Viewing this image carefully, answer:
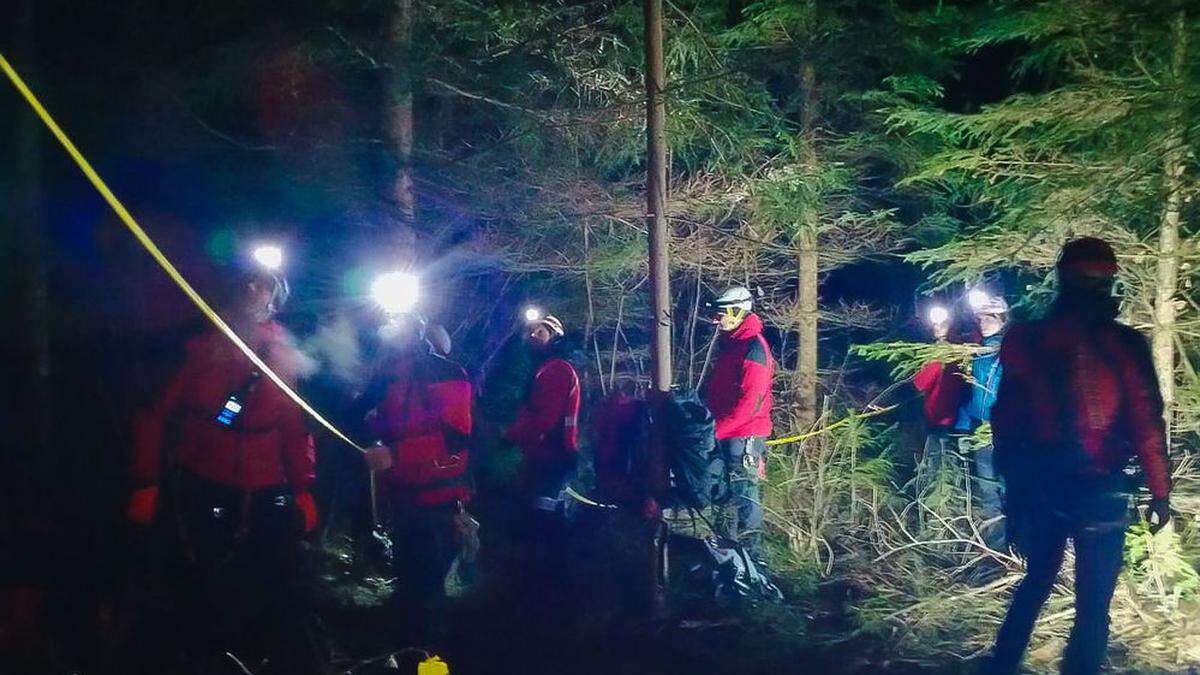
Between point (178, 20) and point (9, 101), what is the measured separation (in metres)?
1.72

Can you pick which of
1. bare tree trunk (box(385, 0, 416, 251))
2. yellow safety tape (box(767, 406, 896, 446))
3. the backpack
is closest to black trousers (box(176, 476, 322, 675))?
the backpack

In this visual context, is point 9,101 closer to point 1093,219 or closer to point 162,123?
point 162,123

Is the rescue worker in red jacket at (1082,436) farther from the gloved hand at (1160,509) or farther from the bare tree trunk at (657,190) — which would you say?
the bare tree trunk at (657,190)

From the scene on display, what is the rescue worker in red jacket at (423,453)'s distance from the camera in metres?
5.96

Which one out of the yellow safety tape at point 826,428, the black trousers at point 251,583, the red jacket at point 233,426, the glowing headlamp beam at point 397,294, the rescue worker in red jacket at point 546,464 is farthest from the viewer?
the yellow safety tape at point 826,428

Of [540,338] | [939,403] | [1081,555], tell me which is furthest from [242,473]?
[939,403]

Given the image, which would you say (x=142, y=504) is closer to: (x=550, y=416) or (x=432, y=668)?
(x=432, y=668)

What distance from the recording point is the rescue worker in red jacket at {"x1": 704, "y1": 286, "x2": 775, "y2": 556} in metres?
6.98

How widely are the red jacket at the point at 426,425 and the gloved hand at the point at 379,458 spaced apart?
0.04 metres

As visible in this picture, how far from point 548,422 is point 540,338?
2.04 feet

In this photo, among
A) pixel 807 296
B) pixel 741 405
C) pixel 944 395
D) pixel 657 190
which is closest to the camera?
pixel 657 190

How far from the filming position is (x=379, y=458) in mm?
6078

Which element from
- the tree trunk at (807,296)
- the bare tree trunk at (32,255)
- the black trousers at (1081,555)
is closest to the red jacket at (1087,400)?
the black trousers at (1081,555)

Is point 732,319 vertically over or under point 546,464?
over
